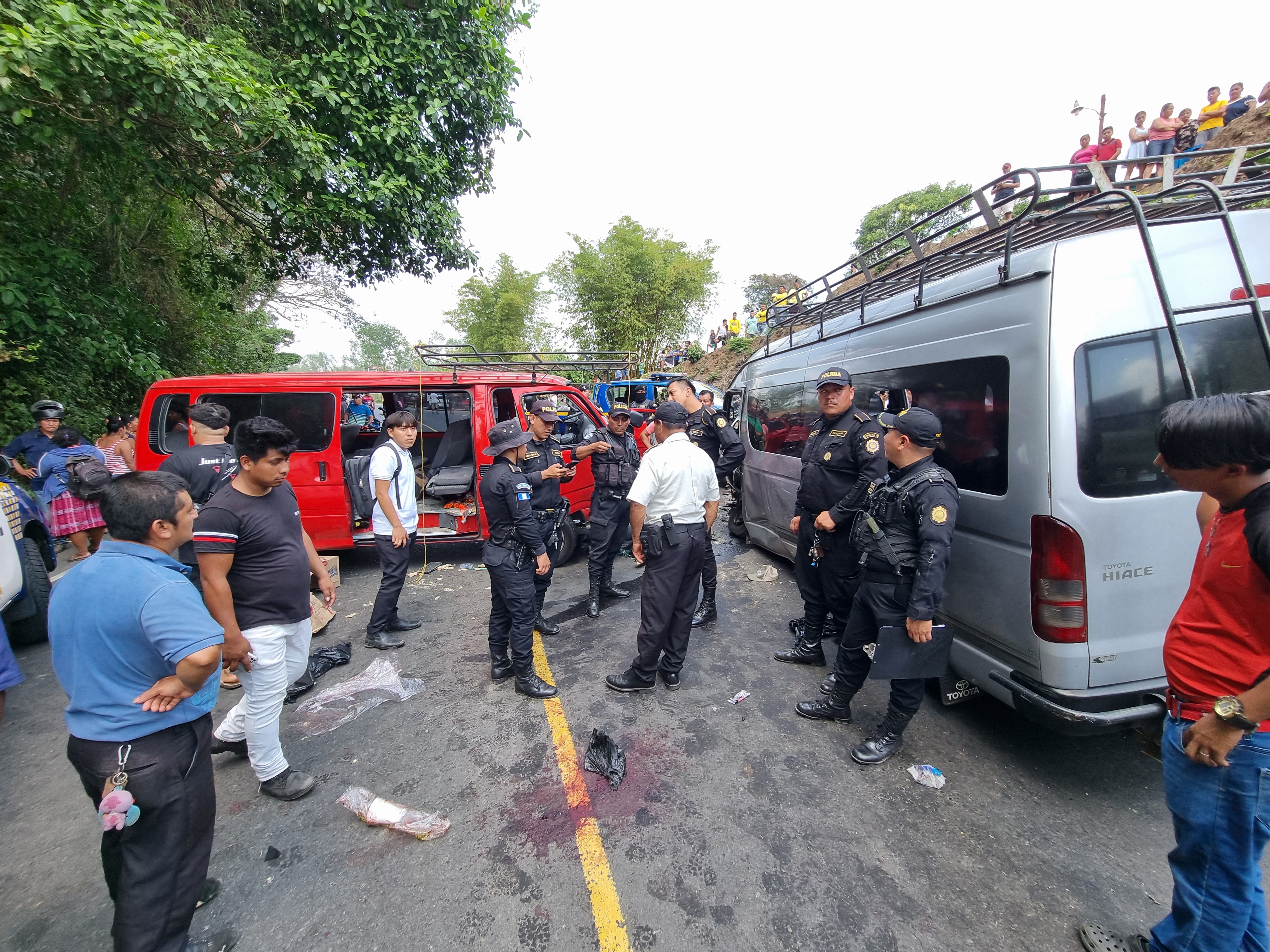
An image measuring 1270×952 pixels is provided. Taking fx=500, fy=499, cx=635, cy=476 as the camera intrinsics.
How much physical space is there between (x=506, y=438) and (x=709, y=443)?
7.28 feet

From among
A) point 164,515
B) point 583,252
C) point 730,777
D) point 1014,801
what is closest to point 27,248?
point 164,515

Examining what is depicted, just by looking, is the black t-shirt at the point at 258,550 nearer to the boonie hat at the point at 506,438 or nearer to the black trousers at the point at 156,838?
the black trousers at the point at 156,838

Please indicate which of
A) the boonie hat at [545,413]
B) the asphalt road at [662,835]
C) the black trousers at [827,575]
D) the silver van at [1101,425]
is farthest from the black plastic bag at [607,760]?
the boonie hat at [545,413]

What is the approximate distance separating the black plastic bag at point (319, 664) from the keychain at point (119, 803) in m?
1.86

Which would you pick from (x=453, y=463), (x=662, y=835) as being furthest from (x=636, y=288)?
(x=662, y=835)

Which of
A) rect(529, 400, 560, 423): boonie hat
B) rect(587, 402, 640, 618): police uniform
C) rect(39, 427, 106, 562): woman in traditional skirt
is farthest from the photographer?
rect(39, 427, 106, 562): woman in traditional skirt

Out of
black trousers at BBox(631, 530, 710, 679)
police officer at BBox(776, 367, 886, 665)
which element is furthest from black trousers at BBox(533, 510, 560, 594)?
police officer at BBox(776, 367, 886, 665)

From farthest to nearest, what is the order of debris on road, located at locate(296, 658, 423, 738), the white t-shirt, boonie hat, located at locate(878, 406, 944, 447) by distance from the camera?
1. the white t-shirt
2. debris on road, located at locate(296, 658, 423, 738)
3. boonie hat, located at locate(878, 406, 944, 447)

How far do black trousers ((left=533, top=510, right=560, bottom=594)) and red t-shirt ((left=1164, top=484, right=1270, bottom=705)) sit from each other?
9.27 ft

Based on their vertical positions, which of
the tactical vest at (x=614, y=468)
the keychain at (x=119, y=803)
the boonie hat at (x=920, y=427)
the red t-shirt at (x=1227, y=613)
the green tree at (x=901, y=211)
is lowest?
the keychain at (x=119, y=803)

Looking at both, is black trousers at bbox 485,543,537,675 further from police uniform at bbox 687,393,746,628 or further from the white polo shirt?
police uniform at bbox 687,393,746,628

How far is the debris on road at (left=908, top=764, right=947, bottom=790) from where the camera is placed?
244 cm

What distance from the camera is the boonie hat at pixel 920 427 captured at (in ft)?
7.94

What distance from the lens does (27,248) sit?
5301 millimetres
